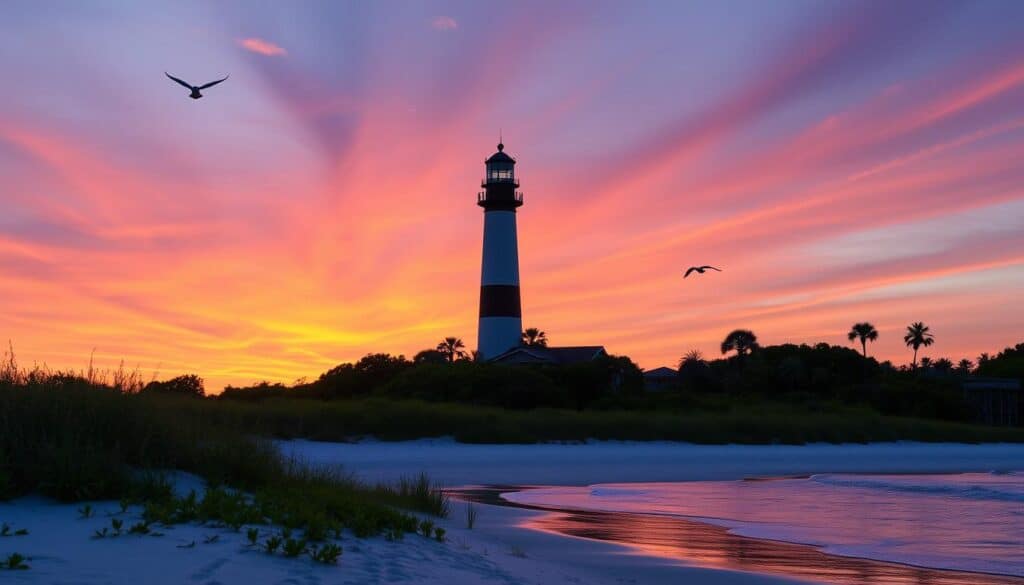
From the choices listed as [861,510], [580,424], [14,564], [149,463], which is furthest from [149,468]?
[580,424]

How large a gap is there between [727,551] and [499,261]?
41.9 meters

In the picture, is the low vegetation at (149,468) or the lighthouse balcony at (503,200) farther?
the lighthouse balcony at (503,200)

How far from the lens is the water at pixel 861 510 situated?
1288 centimetres

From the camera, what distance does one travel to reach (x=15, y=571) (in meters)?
6.41

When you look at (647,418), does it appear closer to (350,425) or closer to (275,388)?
(350,425)

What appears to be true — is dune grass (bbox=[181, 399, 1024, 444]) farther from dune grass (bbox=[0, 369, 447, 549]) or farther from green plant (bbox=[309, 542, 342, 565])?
green plant (bbox=[309, 542, 342, 565])

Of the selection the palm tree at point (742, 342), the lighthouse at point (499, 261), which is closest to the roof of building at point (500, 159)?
the lighthouse at point (499, 261)

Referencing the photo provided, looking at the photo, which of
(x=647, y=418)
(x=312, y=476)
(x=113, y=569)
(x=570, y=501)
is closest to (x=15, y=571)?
(x=113, y=569)

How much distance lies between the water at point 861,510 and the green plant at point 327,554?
565 cm

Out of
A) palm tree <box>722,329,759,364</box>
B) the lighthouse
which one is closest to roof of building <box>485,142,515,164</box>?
the lighthouse

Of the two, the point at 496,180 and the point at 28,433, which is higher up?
the point at 496,180

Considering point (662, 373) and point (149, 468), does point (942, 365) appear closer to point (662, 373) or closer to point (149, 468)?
point (662, 373)

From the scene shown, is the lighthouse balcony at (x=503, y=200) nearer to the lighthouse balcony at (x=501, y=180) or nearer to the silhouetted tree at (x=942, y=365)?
the lighthouse balcony at (x=501, y=180)

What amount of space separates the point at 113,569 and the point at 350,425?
27.1 meters
